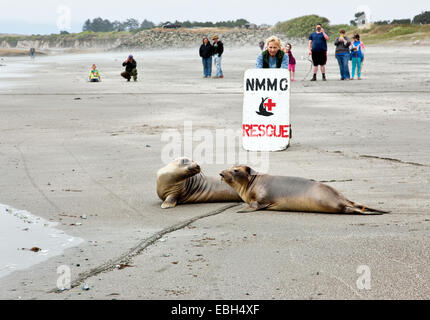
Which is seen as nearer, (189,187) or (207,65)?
(189,187)

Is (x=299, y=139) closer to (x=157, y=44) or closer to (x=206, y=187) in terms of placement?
(x=206, y=187)

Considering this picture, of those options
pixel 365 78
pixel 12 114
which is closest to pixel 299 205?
pixel 12 114

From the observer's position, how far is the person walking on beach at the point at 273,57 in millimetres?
10008

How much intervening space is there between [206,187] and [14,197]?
6.96ft

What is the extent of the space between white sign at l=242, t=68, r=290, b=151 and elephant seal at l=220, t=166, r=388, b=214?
3320 mm

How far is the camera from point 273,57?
10.0 meters

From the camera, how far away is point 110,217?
20.9 ft

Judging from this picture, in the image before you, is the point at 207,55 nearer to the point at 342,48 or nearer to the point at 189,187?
the point at 342,48

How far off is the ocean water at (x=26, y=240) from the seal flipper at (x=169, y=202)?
1180 millimetres

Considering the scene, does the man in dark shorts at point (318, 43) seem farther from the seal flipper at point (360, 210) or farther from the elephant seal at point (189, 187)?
the seal flipper at point (360, 210)

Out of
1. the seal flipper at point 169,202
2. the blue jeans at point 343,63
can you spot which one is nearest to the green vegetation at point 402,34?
the blue jeans at point 343,63

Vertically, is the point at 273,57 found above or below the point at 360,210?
above

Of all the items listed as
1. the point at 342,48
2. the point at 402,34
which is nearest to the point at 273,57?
the point at 342,48

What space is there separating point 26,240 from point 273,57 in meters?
5.57
